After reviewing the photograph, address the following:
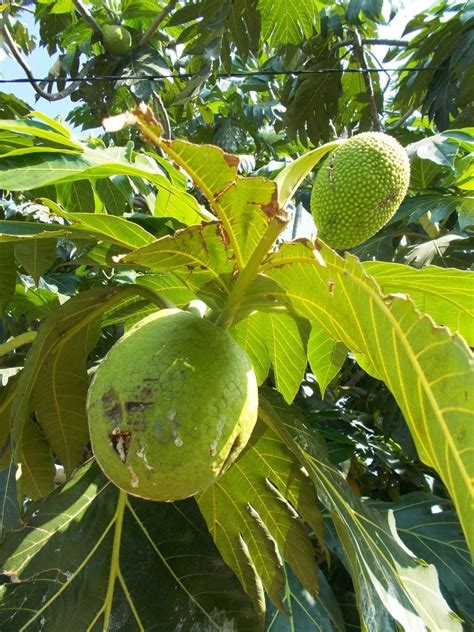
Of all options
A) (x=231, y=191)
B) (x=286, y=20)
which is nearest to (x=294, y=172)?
(x=231, y=191)

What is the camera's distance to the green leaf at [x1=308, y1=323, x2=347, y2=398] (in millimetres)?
877

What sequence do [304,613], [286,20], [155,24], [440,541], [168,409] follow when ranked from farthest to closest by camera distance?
1. [155,24]
2. [286,20]
3. [440,541]
4. [304,613]
5. [168,409]

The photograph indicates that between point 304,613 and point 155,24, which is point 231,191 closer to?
point 304,613

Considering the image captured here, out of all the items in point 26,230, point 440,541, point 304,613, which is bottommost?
point 440,541

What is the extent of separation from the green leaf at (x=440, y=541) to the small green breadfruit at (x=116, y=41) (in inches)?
85.9

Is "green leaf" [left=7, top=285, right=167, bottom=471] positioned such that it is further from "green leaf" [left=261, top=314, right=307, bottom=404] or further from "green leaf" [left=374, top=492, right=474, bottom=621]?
"green leaf" [left=374, top=492, right=474, bottom=621]

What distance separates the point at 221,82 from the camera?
3.52m

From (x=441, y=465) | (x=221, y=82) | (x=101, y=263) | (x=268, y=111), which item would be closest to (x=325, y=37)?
(x=268, y=111)

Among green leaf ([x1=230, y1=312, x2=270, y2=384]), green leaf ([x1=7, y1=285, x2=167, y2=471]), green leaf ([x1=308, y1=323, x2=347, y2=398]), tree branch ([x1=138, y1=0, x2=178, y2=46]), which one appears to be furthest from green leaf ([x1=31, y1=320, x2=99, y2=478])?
tree branch ([x1=138, y1=0, x2=178, y2=46])

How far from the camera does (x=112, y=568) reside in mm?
864

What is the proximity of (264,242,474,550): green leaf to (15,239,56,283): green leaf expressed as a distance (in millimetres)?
380

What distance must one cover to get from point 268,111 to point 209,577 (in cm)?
281

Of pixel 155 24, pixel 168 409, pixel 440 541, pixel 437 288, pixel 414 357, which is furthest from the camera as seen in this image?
pixel 155 24

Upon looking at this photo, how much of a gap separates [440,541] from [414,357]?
0.94 metres
